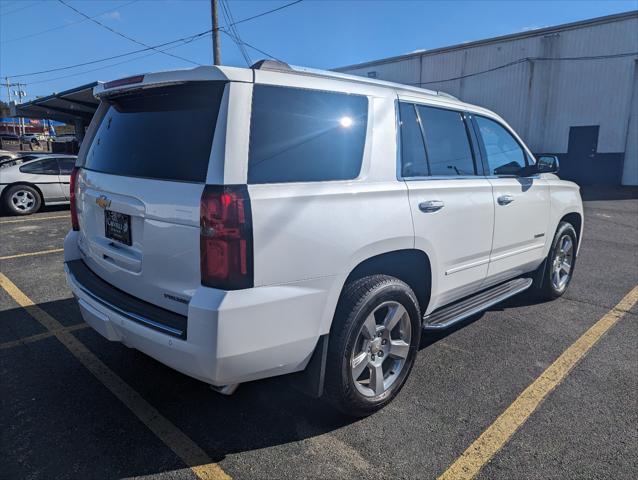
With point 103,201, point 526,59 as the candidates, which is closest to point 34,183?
point 103,201

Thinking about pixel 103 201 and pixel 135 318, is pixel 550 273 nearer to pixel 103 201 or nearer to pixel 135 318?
pixel 135 318

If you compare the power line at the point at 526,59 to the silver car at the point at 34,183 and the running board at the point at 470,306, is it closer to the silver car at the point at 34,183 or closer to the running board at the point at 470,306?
the running board at the point at 470,306

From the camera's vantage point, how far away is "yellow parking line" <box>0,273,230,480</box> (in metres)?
2.37

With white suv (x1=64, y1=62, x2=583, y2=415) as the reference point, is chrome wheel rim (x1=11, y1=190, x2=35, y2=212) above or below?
below

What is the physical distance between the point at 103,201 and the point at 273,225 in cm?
121

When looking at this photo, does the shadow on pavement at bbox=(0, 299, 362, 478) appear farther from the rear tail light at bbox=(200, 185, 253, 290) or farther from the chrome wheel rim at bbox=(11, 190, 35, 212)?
the chrome wheel rim at bbox=(11, 190, 35, 212)

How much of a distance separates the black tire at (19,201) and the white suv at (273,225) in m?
8.58

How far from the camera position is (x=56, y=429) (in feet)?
8.62

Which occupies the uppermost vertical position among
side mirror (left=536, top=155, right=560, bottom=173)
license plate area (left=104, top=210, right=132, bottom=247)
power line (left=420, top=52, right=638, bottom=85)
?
power line (left=420, top=52, right=638, bottom=85)

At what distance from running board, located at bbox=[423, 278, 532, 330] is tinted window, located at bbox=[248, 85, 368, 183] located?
51.9 inches

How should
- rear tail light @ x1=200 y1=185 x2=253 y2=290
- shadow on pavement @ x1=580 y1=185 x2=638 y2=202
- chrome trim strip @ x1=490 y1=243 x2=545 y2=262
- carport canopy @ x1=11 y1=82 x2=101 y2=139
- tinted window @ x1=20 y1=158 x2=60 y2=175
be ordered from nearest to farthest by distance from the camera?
rear tail light @ x1=200 y1=185 x2=253 y2=290 → chrome trim strip @ x1=490 y1=243 x2=545 y2=262 → tinted window @ x1=20 y1=158 x2=60 y2=175 → shadow on pavement @ x1=580 y1=185 x2=638 y2=202 → carport canopy @ x1=11 y1=82 x2=101 y2=139

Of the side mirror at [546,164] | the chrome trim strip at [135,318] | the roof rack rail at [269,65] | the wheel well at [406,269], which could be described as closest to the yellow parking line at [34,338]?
the chrome trim strip at [135,318]

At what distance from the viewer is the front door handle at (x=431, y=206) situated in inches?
118

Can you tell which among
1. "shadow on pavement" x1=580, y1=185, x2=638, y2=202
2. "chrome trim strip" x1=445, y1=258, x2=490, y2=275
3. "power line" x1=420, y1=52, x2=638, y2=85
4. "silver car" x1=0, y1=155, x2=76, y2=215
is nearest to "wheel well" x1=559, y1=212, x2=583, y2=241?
"chrome trim strip" x1=445, y1=258, x2=490, y2=275
